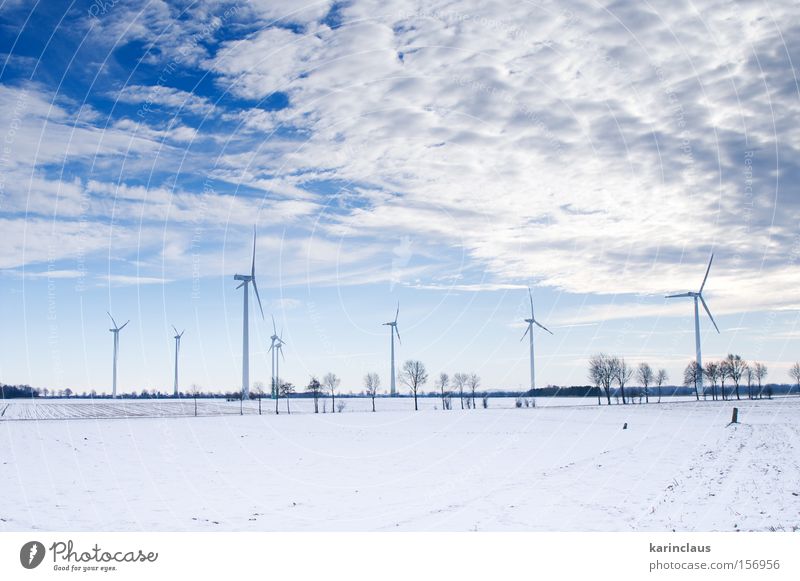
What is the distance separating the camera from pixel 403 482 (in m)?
33.6

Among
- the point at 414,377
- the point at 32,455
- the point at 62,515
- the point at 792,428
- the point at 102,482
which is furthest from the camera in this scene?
the point at 414,377

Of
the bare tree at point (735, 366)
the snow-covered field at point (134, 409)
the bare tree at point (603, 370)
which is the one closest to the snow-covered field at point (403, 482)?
the snow-covered field at point (134, 409)

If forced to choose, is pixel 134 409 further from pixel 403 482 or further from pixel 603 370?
pixel 603 370

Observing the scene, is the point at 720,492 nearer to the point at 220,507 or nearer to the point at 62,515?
the point at 220,507

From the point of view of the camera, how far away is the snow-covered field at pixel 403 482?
72.9 feet

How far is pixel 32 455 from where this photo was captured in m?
41.1

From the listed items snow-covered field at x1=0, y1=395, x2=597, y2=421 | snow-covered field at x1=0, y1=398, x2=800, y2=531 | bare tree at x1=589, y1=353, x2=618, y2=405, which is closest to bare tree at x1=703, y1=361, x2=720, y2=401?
bare tree at x1=589, y1=353, x2=618, y2=405

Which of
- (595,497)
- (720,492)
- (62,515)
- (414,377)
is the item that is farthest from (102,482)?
(414,377)

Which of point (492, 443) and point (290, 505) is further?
point (492, 443)

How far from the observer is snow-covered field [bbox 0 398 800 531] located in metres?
22.2

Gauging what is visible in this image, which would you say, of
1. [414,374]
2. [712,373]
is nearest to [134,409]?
[414,374]

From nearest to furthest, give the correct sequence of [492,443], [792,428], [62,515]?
[62,515] → [492,443] → [792,428]

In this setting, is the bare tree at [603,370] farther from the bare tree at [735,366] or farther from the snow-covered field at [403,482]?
the snow-covered field at [403,482]

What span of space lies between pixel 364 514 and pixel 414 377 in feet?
488
